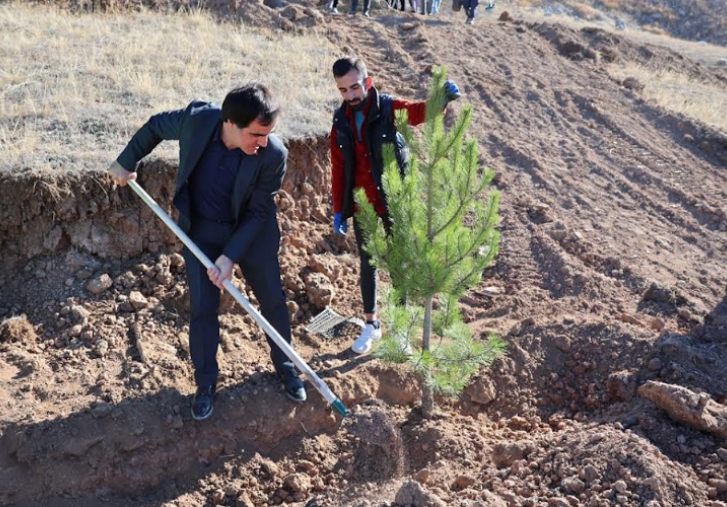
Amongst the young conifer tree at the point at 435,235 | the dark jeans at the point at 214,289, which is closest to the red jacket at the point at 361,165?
the young conifer tree at the point at 435,235

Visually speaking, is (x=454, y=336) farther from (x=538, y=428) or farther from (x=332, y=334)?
(x=332, y=334)

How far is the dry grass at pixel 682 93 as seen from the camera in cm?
1021

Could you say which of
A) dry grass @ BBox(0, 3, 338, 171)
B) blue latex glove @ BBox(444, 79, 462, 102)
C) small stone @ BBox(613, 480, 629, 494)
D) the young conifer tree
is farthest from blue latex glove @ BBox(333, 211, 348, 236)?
small stone @ BBox(613, 480, 629, 494)

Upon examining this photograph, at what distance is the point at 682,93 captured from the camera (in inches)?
455

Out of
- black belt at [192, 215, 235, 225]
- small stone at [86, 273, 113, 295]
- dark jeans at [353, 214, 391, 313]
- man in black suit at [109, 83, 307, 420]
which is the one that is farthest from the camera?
small stone at [86, 273, 113, 295]

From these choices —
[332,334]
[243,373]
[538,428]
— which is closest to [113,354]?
[243,373]

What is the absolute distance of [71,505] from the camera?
3.75 meters

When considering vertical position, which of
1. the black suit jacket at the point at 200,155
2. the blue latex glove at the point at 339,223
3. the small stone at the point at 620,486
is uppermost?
the black suit jacket at the point at 200,155

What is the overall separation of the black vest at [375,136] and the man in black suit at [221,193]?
568mm

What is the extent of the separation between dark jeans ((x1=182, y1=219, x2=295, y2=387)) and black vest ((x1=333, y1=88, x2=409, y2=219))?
0.63 meters

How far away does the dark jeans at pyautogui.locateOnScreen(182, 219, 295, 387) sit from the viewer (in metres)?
3.85

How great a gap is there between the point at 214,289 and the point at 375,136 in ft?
4.14

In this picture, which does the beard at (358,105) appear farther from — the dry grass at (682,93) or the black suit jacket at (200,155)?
the dry grass at (682,93)

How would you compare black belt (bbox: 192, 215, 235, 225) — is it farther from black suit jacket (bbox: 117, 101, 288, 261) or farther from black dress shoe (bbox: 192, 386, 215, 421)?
black dress shoe (bbox: 192, 386, 215, 421)
